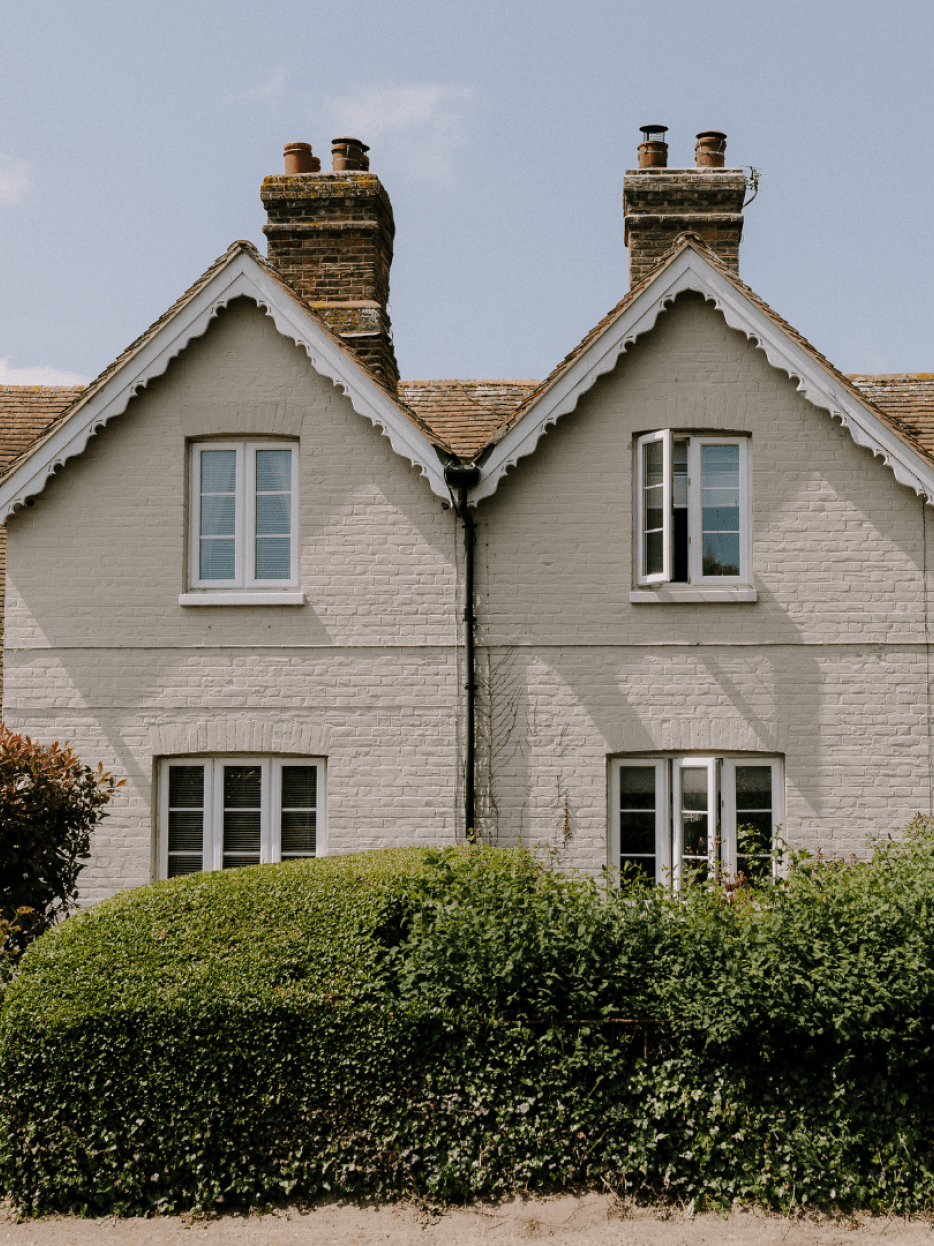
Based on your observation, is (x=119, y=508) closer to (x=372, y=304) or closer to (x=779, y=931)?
(x=372, y=304)

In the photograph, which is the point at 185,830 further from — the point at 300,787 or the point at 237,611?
the point at 237,611

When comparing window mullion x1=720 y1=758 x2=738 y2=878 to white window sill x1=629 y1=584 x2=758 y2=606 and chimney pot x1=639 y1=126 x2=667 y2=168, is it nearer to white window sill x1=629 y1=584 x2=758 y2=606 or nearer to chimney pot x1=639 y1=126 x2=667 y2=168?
white window sill x1=629 y1=584 x2=758 y2=606

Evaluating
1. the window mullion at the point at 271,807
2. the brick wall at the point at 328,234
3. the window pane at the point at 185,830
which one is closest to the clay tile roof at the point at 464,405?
the brick wall at the point at 328,234

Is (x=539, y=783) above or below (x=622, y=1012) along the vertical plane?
above

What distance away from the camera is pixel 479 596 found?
40.3 ft

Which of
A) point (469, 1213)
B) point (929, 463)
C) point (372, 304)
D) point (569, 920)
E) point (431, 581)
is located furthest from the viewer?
point (372, 304)

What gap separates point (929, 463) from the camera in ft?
37.9

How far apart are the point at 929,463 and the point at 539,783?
515 centimetres

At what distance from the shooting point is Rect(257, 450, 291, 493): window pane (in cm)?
1259

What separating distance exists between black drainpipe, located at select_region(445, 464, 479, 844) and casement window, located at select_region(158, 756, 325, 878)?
1.60m

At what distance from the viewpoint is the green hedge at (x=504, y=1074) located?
705 centimetres

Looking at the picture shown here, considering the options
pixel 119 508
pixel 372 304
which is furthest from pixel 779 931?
pixel 372 304

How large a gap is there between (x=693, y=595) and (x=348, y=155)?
7.11 m

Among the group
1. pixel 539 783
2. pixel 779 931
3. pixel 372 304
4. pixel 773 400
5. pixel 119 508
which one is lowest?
pixel 779 931
